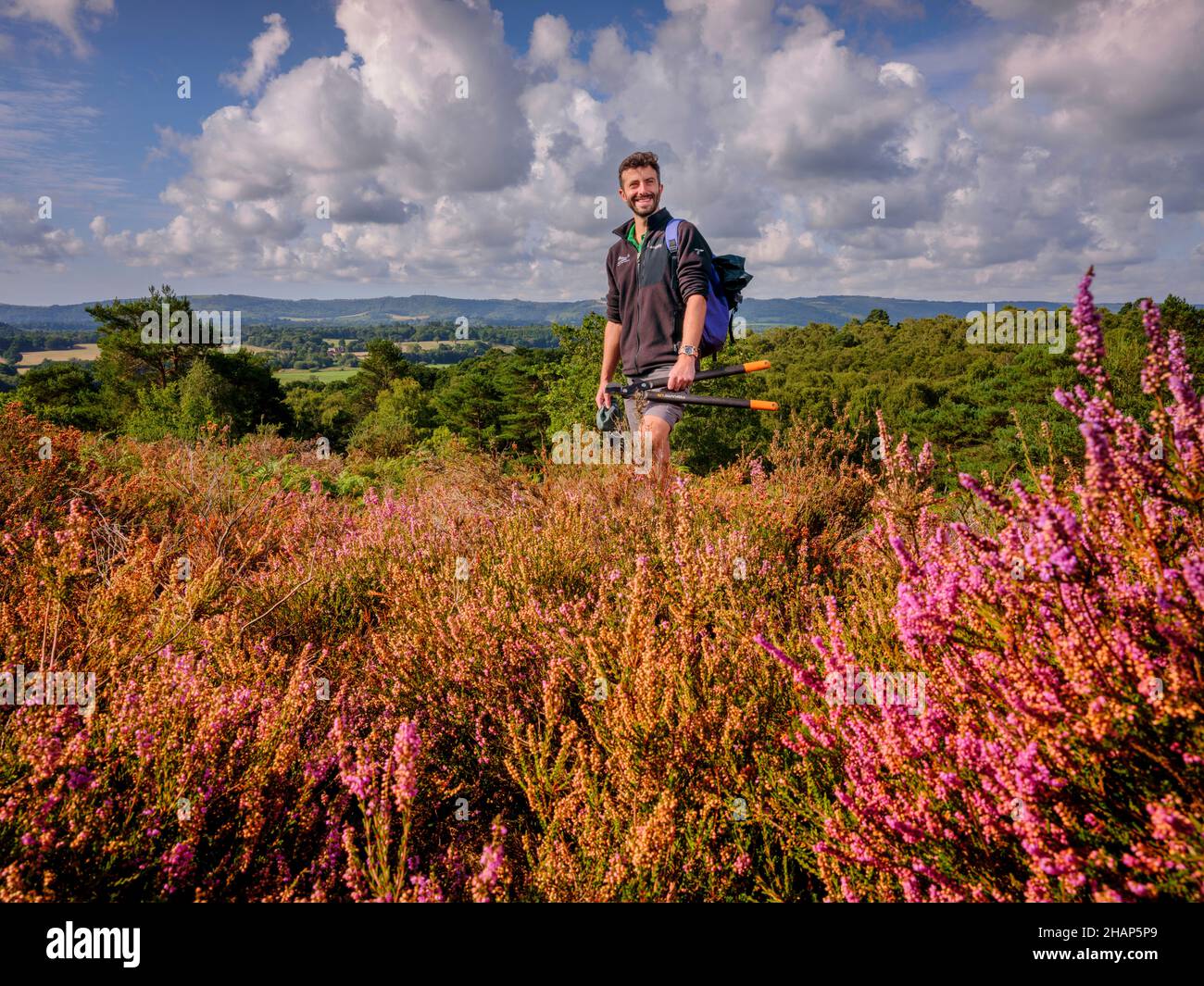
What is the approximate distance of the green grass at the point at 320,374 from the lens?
3142 inches

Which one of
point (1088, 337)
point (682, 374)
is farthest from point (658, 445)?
point (1088, 337)

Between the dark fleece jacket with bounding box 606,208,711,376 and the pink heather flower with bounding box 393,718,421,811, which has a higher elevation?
the dark fleece jacket with bounding box 606,208,711,376

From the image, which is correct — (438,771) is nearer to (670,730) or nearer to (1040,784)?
(670,730)

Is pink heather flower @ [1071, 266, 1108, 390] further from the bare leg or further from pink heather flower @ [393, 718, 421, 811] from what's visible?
the bare leg

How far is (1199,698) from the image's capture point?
1.04m

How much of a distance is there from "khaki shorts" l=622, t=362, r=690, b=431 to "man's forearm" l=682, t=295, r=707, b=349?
1.04 ft

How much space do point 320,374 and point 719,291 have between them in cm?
9337

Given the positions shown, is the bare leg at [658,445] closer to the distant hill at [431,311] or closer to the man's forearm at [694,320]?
the man's forearm at [694,320]

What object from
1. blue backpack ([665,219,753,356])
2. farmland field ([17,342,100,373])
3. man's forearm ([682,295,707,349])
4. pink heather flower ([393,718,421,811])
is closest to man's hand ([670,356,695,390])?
man's forearm ([682,295,707,349])

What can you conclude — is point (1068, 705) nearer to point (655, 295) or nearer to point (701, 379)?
point (701, 379)

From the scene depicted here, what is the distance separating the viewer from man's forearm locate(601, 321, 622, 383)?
4730 mm

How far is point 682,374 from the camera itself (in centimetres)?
382

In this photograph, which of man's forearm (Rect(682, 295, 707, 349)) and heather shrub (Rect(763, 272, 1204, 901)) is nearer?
heather shrub (Rect(763, 272, 1204, 901))

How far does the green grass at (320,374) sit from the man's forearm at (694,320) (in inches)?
3055
